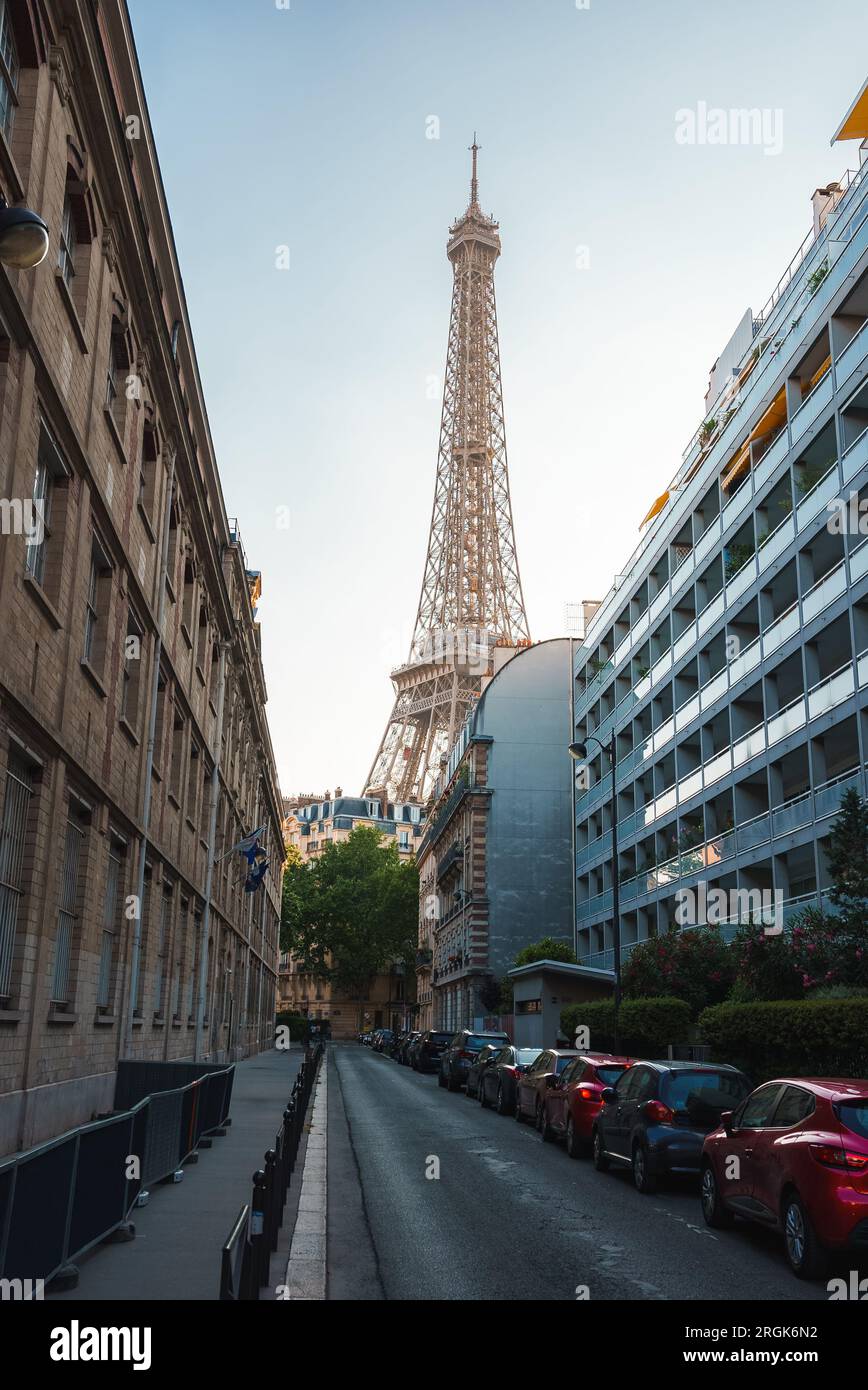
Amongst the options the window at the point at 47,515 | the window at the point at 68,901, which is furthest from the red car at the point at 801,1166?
the window at the point at 47,515

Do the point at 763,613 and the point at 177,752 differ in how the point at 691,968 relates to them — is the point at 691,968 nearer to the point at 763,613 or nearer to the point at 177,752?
the point at 763,613

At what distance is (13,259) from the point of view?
7559mm

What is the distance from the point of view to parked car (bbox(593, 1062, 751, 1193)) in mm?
14219

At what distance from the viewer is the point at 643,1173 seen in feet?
47.3

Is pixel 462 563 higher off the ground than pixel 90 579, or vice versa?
pixel 462 563

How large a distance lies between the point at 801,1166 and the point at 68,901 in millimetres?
9841

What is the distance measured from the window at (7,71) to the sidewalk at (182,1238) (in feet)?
33.7

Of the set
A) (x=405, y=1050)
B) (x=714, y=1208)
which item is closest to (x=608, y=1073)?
(x=714, y=1208)

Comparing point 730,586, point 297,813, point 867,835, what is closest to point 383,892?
point 297,813

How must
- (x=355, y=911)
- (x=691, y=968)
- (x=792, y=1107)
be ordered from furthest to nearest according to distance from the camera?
(x=355, y=911)
(x=691, y=968)
(x=792, y=1107)

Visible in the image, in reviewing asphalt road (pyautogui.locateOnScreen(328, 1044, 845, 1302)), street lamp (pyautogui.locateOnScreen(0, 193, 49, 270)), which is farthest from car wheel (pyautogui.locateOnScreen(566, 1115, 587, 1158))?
street lamp (pyautogui.locateOnScreen(0, 193, 49, 270))

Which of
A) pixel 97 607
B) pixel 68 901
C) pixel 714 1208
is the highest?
pixel 97 607

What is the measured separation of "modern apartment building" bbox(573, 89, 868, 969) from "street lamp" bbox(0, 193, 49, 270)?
72.8ft

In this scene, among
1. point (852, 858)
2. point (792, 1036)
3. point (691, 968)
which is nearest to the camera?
point (852, 858)
